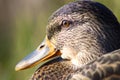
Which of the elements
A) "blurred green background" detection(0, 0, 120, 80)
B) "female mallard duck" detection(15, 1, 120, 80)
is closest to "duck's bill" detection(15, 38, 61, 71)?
"female mallard duck" detection(15, 1, 120, 80)

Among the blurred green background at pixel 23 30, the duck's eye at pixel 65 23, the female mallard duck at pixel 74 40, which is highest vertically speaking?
the blurred green background at pixel 23 30

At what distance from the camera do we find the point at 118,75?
411cm

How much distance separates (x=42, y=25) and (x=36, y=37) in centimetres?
23

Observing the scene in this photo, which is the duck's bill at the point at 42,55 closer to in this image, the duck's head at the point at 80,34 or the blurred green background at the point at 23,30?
the duck's head at the point at 80,34

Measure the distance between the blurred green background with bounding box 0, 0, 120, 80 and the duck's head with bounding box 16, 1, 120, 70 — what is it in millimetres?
1108

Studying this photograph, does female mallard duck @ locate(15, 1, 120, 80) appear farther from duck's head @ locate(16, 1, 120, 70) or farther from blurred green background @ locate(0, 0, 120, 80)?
blurred green background @ locate(0, 0, 120, 80)

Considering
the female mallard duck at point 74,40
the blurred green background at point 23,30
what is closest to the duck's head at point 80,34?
the female mallard duck at point 74,40

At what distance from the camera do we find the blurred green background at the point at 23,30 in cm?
659

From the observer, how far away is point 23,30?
696 centimetres

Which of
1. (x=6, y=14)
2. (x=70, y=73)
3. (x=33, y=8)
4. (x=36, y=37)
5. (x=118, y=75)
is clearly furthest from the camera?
(x=6, y=14)

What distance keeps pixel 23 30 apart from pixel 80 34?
6.34 feet

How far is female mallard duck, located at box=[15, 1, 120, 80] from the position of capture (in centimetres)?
489

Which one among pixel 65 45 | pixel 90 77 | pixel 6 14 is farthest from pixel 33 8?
pixel 90 77

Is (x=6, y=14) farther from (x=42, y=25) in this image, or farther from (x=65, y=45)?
(x=65, y=45)
